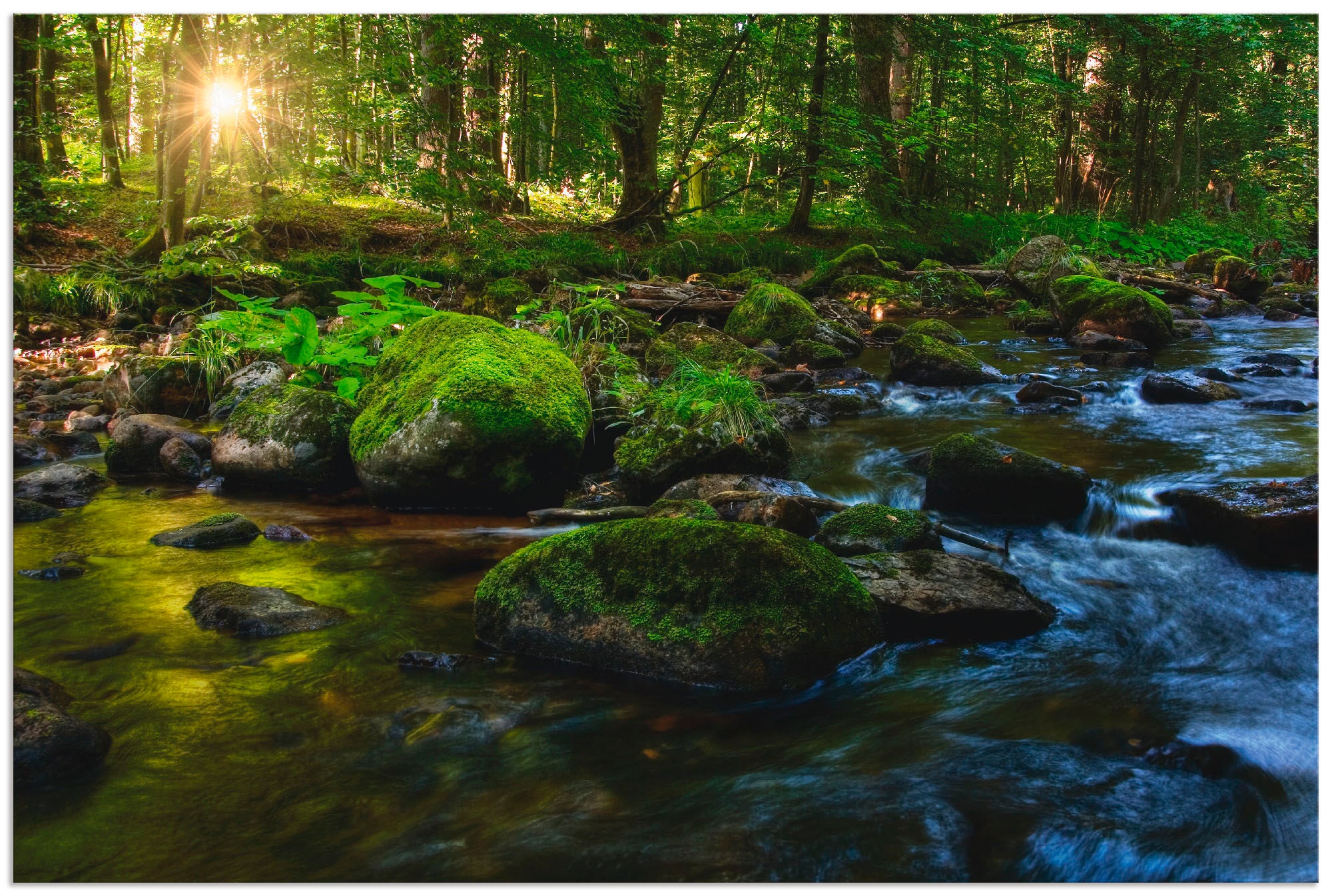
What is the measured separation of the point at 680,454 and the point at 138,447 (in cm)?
400

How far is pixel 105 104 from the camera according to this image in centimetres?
1620

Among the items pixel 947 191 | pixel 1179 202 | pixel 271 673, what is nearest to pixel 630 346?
pixel 271 673

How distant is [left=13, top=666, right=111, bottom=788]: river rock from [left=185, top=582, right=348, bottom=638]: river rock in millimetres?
848

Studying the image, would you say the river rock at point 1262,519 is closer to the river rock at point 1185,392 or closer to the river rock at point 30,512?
the river rock at point 1185,392

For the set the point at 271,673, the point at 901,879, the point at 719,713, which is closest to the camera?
the point at 901,879

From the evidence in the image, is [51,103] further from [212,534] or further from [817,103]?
[212,534]

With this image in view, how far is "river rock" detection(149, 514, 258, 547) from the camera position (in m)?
4.40

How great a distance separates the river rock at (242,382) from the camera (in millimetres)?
7285

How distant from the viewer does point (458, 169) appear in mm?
12320

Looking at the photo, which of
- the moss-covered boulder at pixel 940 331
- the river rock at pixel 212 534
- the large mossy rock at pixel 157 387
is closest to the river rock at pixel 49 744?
the river rock at pixel 212 534

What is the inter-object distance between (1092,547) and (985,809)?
2813 millimetres

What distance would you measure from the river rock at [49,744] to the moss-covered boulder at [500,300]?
8014 mm

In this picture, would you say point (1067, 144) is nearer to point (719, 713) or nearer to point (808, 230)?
point (808, 230)

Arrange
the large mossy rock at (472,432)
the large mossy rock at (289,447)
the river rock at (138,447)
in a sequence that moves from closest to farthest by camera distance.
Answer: the large mossy rock at (472,432)
the large mossy rock at (289,447)
the river rock at (138,447)
